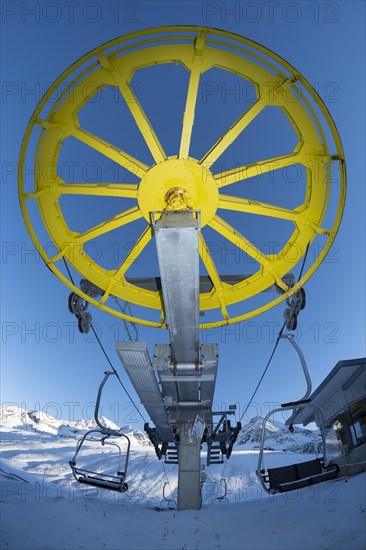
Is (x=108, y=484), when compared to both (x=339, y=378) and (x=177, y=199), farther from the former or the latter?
(x=177, y=199)

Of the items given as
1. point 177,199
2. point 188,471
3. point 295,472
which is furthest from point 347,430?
point 177,199

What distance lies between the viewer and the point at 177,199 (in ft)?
17.7

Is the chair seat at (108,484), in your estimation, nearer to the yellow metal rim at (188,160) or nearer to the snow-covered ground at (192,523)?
the snow-covered ground at (192,523)

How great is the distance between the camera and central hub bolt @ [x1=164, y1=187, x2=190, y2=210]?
212 inches

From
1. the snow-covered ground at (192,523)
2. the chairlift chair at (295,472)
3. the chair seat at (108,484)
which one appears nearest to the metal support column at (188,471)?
the snow-covered ground at (192,523)

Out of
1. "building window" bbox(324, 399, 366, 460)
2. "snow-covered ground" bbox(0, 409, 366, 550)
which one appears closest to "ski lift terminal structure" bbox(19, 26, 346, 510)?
"snow-covered ground" bbox(0, 409, 366, 550)

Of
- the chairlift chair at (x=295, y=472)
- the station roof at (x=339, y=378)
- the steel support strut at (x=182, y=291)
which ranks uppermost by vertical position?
the steel support strut at (x=182, y=291)

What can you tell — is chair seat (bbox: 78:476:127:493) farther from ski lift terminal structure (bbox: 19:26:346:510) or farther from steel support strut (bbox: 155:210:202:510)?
ski lift terminal structure (bbox: 19:26:346:510)

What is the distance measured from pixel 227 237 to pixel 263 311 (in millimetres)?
1519

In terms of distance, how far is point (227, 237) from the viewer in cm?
618

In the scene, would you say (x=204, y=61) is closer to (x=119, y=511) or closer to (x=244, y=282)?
(x=244, y=282)

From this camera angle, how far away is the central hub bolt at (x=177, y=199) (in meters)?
5.38

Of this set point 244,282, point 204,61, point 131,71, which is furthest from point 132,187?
point 244,282

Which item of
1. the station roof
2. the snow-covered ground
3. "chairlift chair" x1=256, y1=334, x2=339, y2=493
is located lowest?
the snow-covered ground
